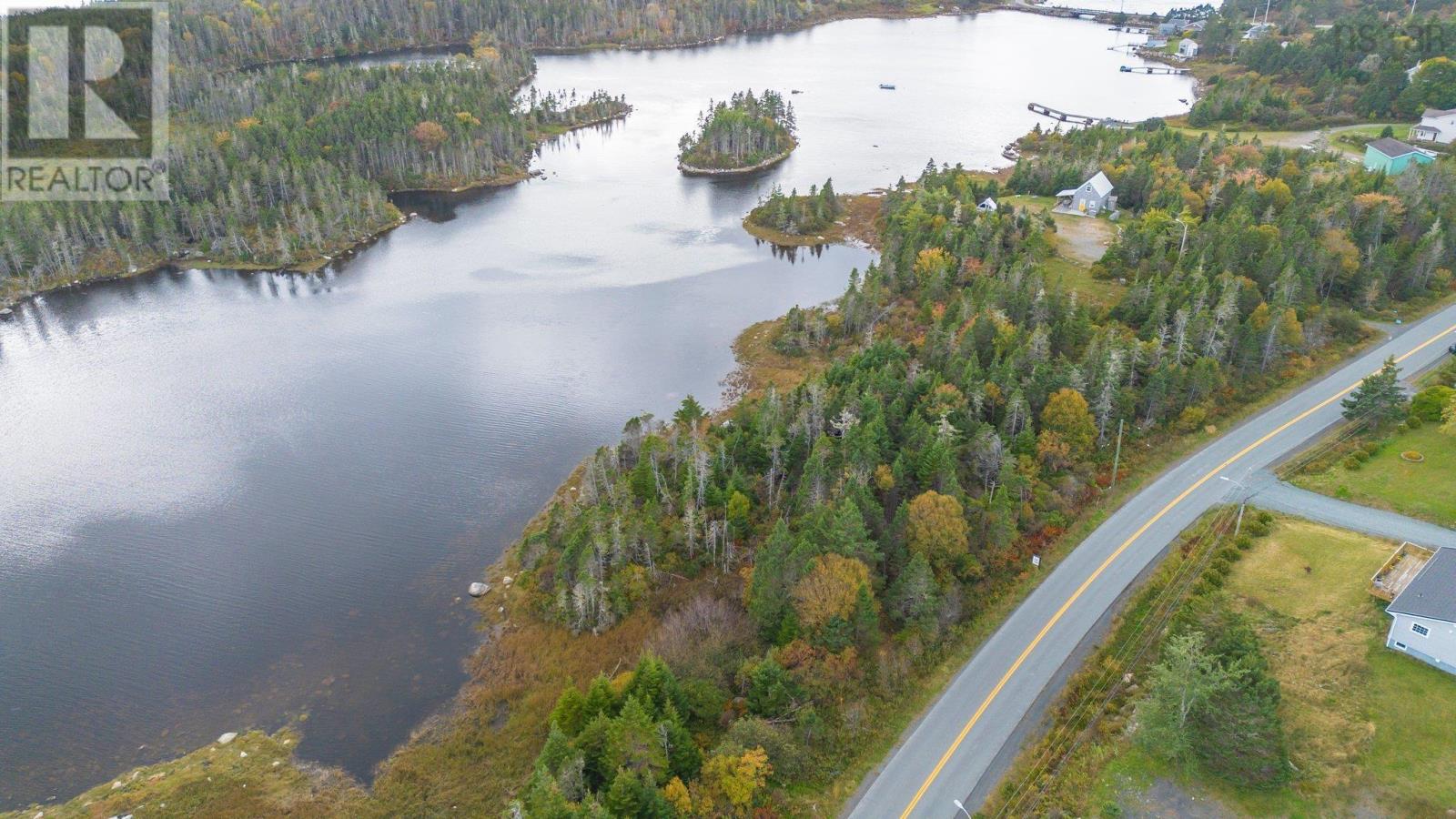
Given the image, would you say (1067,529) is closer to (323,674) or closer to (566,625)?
(566,625)

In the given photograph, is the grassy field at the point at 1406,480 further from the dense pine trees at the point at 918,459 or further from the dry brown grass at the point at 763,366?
the dry brown grass at the point at 763,366

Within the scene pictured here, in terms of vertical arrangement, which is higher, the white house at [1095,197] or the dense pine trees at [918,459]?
the white house at [1095,197]

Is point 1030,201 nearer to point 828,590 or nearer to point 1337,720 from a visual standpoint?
point 828,590

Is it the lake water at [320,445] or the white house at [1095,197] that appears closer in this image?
the lake water at [320,445]

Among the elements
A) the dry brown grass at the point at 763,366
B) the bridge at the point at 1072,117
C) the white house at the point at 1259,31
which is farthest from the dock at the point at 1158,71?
the dry brown grass at the point at 763,366

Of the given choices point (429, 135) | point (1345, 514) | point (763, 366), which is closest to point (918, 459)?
point (1345, 514)

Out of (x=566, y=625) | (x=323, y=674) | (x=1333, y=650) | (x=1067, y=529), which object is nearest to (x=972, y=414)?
(x=1067, y=529)

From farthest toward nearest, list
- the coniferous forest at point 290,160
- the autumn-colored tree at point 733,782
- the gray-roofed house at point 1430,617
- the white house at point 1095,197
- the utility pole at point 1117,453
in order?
the white house at point 1095,197 < the coniferous forest at point 290,160 < the utility pole at point 1117,453 < the gray-roofed house at point 1430,617 < the autumn-colored tree at point 733,782
